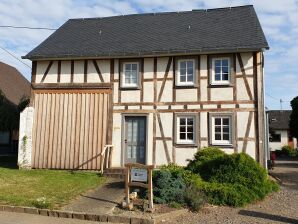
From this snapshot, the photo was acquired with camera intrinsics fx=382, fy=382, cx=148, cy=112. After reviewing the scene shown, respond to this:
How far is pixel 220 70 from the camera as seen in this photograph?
15188 mm

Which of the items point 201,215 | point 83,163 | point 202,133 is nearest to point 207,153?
point 202,133

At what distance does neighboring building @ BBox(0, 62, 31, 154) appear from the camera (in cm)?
2672

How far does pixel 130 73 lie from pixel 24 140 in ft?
17.3

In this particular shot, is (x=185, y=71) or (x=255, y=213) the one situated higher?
(x=185, y=71)

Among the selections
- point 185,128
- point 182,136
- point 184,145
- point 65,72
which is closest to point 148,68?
point 185,128

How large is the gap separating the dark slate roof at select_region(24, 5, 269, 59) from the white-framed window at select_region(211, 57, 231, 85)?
56cm

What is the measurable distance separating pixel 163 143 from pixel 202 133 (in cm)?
160

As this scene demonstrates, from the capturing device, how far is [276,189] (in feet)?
39.7

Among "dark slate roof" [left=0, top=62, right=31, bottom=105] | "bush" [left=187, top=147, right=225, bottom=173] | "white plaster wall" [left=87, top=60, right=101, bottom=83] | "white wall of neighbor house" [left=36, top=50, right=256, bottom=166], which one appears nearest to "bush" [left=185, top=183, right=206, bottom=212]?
"bush" [left=187, top=147, right=225, bottom=173]

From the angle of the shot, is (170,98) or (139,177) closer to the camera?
(139,177)

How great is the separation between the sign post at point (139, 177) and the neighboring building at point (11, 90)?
16193 mm

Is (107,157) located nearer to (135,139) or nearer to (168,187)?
(135,139)

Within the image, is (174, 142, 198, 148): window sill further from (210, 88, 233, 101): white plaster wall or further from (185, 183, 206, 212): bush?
(185, 183, 206, 212): bush

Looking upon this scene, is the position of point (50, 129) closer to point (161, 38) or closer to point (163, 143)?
point (163, 143)
